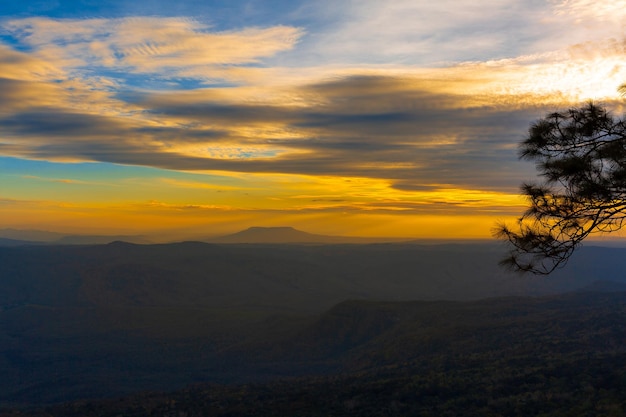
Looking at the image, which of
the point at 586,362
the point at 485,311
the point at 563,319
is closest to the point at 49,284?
the point at 485,311

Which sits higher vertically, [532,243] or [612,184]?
[612,184]

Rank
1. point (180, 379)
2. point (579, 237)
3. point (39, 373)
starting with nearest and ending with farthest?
point (579, 237) → point (180, 379) → point (39, 373)

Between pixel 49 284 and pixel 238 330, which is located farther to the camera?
pixel 49 284

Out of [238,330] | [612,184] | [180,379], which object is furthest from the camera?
[238,330]

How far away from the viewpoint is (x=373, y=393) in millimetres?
37094

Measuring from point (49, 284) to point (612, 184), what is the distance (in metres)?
209

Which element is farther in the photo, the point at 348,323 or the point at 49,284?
the point at 49,284

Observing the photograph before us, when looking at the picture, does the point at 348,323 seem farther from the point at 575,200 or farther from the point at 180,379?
the point at 575,200

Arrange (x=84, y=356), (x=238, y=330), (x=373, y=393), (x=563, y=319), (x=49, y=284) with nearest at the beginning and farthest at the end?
(x=373, y=393), (x=563, y=319), (x=84, y=356), (x=238, y=330), (x=49, y=284)

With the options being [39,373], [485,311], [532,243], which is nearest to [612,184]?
[532,243]

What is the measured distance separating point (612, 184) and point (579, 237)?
1.74 metres

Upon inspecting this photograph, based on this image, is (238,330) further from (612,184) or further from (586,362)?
(612,184)

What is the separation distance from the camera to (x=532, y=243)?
15328 millimetres

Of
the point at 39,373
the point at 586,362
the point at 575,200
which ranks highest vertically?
the point at 575,200
